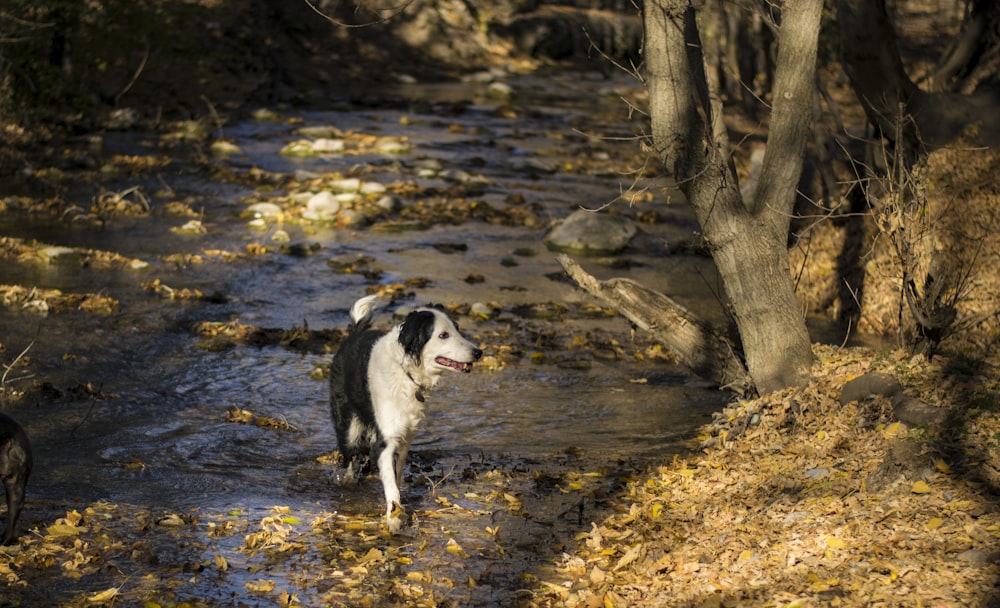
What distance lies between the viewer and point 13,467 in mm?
5988

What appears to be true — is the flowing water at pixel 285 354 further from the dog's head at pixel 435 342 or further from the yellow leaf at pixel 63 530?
the dog's head at pixel 435 342

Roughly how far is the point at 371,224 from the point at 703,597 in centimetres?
1161

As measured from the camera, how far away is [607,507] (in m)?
7.47

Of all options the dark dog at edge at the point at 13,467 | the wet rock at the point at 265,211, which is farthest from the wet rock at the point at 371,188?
the dark dog at edge at the point at 13,467

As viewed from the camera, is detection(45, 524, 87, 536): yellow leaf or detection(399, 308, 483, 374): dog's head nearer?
detection(45, 524, 87, 536): yellow leaf

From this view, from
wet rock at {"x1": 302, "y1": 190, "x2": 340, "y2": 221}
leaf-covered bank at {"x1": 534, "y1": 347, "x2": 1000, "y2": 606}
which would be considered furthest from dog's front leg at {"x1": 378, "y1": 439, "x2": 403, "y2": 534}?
wet rock at {"x1": 302, "y1": 190, "x2": 340, "y2": 221}

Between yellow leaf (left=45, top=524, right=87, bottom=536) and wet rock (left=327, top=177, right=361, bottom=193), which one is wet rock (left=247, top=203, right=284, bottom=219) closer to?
wet rock (left=327, top=177, right=361, bottom=193)

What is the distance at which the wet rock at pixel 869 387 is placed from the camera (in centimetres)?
770

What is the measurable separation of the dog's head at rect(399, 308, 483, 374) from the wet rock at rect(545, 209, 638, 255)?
27.9 feet

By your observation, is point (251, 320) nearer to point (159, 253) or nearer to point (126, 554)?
point (159, 253)

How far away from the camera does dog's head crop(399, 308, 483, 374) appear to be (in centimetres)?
712

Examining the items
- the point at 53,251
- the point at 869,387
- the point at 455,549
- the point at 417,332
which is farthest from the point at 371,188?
the point at 455,549

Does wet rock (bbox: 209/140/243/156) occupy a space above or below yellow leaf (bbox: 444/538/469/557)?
below

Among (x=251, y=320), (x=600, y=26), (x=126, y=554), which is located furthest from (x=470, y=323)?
(x=600, y=26)
